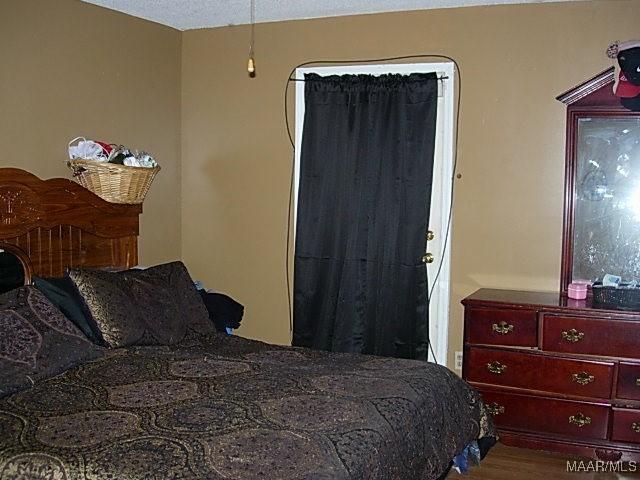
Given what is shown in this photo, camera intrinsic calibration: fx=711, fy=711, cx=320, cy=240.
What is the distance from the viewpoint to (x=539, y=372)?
3635mm

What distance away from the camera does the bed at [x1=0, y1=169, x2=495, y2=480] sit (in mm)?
1993

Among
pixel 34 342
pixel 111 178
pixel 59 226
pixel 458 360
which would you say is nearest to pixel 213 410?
pixel 34 342

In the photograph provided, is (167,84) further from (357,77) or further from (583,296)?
(583,296)

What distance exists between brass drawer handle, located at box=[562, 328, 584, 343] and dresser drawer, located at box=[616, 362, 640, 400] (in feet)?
0.75

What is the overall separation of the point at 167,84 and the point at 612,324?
3024mm

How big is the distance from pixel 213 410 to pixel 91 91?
91.5 inches

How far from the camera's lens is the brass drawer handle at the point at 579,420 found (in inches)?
140

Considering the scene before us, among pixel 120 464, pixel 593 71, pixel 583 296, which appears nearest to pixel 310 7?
pixel 593 71

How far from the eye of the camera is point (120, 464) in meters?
1.94

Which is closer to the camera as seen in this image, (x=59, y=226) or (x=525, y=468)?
(x=525, y=468)

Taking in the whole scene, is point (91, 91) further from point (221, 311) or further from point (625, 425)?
point (625, 425)

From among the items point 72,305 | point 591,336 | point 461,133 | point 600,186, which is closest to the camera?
point 72,305

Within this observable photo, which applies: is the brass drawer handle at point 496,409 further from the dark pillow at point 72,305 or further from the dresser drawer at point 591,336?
the dark pillow at point 72,305

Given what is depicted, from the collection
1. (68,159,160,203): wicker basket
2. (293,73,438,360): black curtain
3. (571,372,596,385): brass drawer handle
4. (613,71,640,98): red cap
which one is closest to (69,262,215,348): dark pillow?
(68,159,160,203): wicker basket
